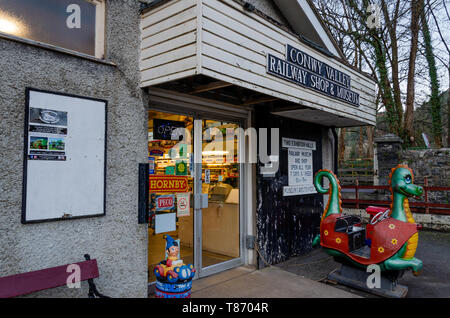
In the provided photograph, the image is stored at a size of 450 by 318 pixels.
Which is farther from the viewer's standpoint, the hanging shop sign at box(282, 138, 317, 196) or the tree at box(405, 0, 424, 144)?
the tree at box(405, 0, 424, 144)

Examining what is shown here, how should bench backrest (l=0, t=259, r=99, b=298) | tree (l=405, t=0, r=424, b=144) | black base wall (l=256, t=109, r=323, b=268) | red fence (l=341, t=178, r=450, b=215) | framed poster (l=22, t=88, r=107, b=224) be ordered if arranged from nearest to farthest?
bench backrest (l=0, t=259, r=99, b=298)
framed poster (l=22, t=88, r=107, b=224)
black base wall (l=256, t=109, r=323, b=268)
red fence (l=341, t=178, r=450, b=215)
tree (l=405, t=0, r=424, b=144)

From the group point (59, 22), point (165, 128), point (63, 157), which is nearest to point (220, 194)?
point (165, 128)

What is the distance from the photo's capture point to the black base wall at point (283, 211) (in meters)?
5.82

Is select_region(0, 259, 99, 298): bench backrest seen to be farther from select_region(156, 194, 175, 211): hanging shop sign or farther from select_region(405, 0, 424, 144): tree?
select_region(405, 0, 424, 144): tree

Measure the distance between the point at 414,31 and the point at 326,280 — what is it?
13711 mm

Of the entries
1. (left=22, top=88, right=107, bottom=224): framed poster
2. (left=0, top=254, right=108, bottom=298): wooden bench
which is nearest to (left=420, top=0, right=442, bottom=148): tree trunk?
(left=22, top=88, right=107, bottom=224): framed poster

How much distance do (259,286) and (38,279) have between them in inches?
118

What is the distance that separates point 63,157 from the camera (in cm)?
326

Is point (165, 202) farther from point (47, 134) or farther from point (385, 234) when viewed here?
point (385, 234)

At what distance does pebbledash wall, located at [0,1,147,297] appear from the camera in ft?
9.65

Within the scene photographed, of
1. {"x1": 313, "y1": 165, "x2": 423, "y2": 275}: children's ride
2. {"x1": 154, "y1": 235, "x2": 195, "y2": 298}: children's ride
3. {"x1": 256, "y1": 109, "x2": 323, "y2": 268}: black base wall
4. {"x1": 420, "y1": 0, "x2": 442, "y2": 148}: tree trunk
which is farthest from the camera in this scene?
{"x1": 420, "y1": 0, "x2": 442, "y2": 148}: tree trunk

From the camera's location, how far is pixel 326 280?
5.18m
